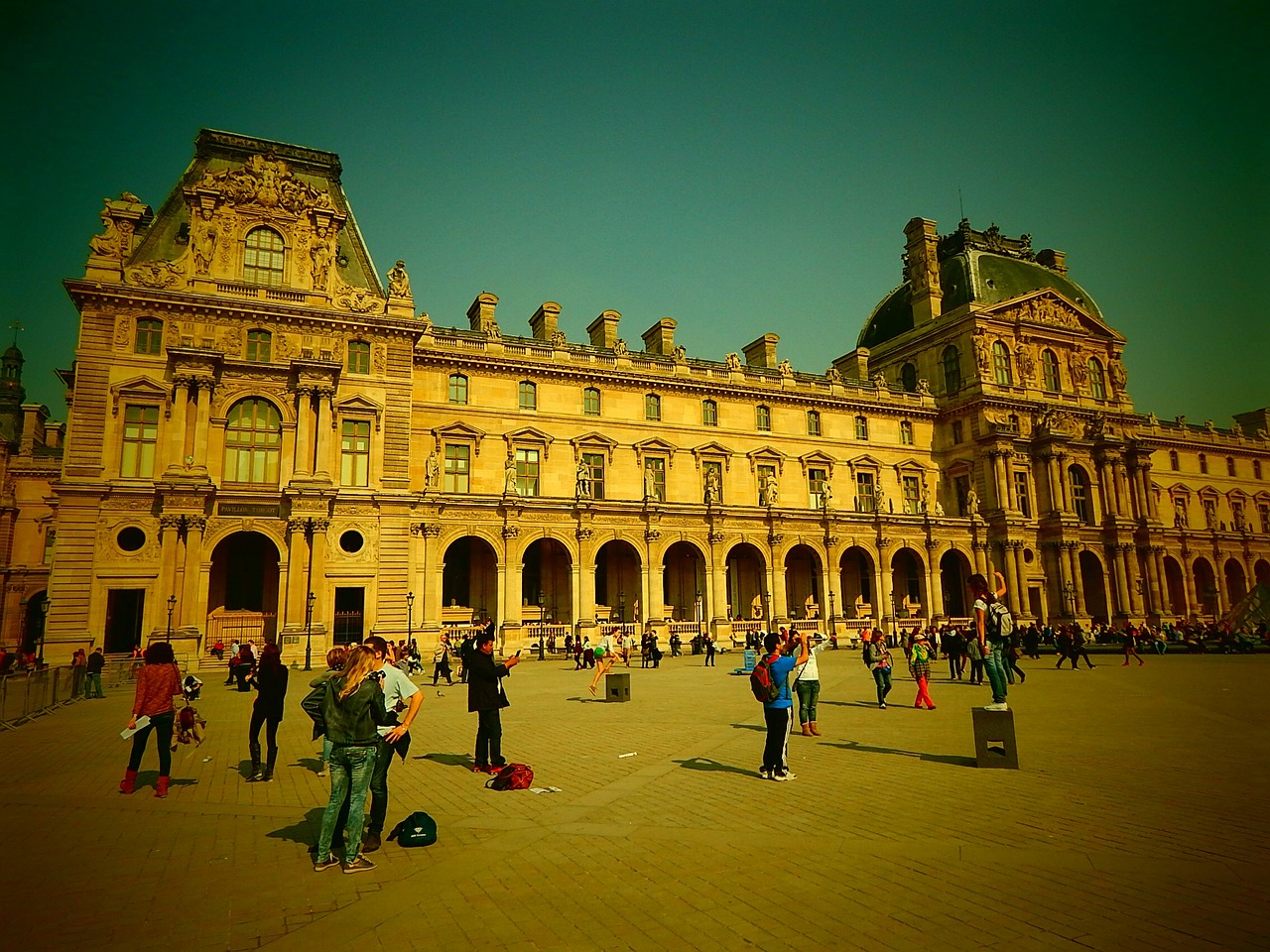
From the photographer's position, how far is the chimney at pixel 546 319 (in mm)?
50281

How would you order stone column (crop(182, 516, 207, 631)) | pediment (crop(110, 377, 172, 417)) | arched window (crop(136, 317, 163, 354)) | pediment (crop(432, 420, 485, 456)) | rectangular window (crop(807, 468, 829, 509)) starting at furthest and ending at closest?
rectangular window (crop(807, 468, 829, 509)), pediment (crop(432, 420, 485, 456)), arched window (crop(136, 317, 163, 354)), pediment (crop(110, 377, 172, 417)), stone column (crop(182, 516, 207, 631))

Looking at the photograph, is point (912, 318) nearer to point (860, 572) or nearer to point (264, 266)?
point (860, 572)

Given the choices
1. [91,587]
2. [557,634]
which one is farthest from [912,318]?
[91,587]

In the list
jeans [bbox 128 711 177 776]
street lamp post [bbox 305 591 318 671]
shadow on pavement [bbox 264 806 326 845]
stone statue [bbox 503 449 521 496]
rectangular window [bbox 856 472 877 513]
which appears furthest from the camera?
rectangular window [bbox 856 472 877 513]

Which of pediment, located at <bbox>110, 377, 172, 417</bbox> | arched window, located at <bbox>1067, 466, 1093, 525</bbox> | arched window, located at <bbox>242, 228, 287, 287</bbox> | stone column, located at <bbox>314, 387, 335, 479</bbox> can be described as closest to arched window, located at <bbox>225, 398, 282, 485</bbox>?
stone column, located at <bbox>314, 387, 335, 479</bbox>

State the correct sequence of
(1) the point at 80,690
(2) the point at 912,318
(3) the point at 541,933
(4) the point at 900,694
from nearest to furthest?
(3) the point at 541,933
(4) the point at 900,694
(1) the point at 80,690
(2) the point at 912,318

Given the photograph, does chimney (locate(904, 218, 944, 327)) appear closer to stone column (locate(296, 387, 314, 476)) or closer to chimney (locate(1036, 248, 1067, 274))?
chimney (locate(1036, 248, 1067, 274))

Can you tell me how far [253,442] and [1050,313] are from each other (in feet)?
192

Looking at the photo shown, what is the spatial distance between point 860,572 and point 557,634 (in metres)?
25.0

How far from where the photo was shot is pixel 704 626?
4488cm

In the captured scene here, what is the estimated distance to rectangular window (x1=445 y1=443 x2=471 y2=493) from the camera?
44.5 m

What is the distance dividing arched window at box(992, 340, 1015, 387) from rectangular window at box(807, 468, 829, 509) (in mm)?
16309

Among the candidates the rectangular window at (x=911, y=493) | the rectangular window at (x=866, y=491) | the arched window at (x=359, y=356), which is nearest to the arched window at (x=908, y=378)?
the rectangular window at (x=911, y=493)

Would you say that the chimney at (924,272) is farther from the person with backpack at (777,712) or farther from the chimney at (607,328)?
the person with backpack at (777,712)
